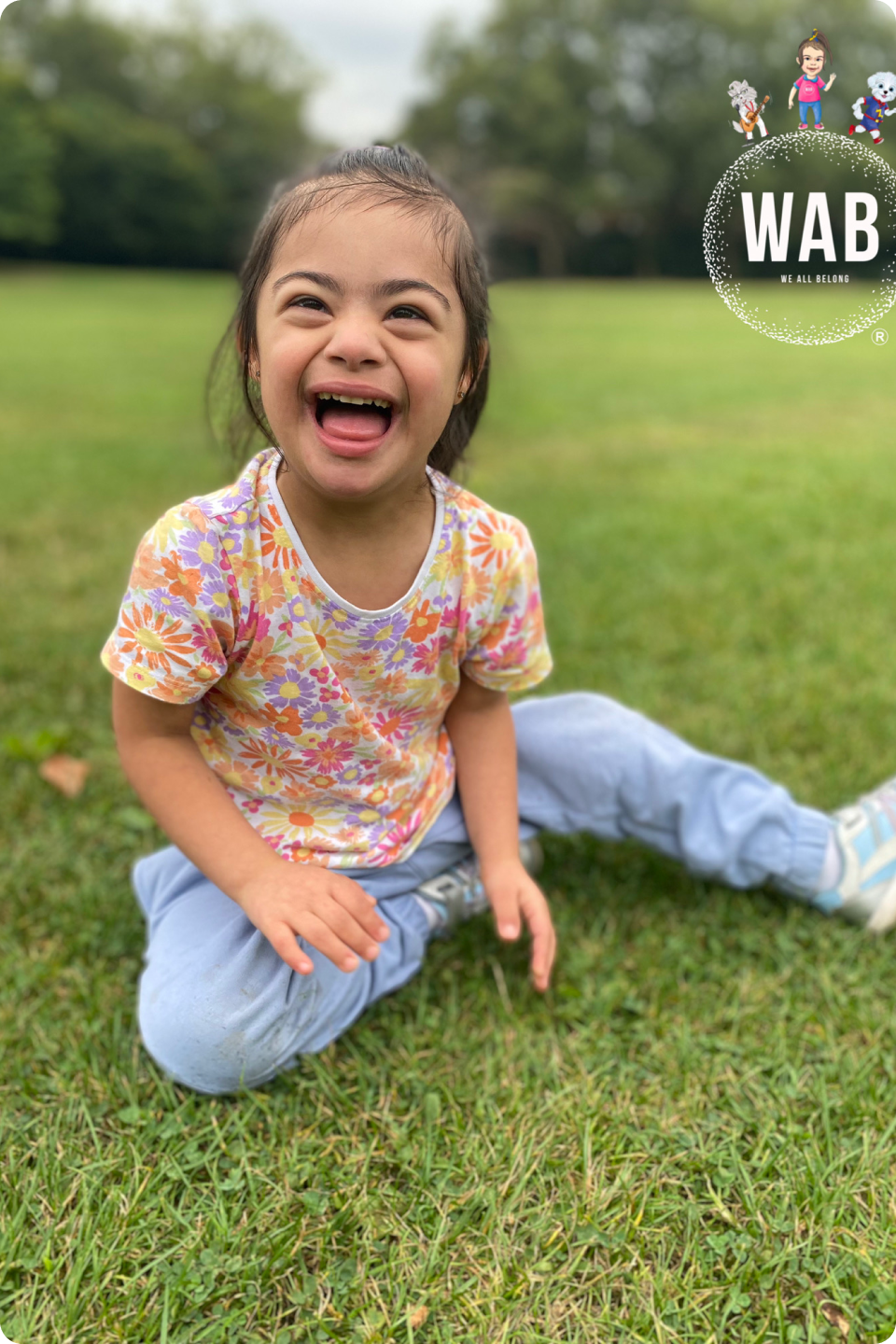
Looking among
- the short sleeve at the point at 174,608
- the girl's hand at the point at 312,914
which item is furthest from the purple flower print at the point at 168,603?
the girl's hand at the point at 312,914

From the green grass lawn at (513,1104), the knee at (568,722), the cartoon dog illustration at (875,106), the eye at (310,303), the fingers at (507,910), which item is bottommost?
the green grass lawn at (513,1104)

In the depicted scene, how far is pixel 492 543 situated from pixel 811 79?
1.25 m

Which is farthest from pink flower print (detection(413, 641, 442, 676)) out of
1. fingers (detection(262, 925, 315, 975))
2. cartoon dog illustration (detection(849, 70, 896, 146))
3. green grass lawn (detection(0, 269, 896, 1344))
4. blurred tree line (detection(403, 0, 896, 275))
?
blurred tree line (detection(403, 0, 896, 275))

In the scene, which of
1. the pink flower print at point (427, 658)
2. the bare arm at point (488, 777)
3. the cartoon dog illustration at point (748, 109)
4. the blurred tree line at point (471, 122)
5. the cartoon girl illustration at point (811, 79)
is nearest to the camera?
the pink flower print at point (427, 658)

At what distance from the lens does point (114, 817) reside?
1.97 metres

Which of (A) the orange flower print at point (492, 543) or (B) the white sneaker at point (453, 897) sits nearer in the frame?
(A) the orange flower print at point (492, 543)

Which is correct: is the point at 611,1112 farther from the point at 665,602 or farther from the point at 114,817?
the point at 665,602

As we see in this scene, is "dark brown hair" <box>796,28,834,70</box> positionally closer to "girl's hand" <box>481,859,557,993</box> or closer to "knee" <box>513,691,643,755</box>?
"knee" <box>513,691,643,755</box>

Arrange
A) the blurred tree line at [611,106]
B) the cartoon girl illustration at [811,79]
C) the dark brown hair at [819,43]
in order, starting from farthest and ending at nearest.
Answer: the blurred tree line at [611,106], the cartoon girl illustration at [811,79], the dark brown hair at [819,43]

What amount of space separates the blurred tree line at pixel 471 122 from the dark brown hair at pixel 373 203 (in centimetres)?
2487

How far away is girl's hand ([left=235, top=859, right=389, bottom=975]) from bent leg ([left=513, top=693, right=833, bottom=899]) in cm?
49

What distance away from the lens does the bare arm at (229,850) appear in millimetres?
1255

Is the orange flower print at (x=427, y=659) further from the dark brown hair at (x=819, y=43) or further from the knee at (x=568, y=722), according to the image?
the dark brown hair at (x=819, y=43)

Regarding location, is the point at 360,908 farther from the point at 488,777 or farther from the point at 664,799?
the point at 664,799
